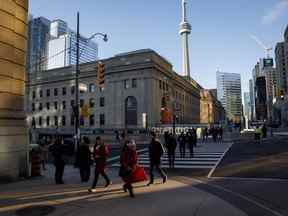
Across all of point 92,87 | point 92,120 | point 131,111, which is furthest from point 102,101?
point 131,111

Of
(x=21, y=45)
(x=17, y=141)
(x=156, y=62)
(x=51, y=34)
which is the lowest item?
(x=17, y=141)

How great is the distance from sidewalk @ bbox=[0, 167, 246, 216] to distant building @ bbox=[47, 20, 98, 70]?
1559cm

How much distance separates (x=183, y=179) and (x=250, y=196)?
372 centimetres

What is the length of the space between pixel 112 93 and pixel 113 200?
5931 cm

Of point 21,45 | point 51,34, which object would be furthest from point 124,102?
point 21,45

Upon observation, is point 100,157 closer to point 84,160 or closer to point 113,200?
point 113,200

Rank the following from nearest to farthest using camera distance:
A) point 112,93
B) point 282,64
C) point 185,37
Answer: point 112,93 < point 282,64 < point 185,37

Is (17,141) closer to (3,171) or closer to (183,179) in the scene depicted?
(3,171)

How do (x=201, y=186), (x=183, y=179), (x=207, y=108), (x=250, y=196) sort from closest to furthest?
(x=250, y=196), (x=201, y=186), (x=183, y=179), (x=207, y=108)

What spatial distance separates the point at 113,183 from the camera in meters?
11.1

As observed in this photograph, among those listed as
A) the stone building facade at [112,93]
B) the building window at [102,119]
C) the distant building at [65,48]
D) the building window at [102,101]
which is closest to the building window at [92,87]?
the stone building facade at [112,93]

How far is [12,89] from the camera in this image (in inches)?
499

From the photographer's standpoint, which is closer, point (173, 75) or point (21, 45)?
point (21, 45)

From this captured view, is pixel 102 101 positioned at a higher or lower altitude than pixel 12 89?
higher
